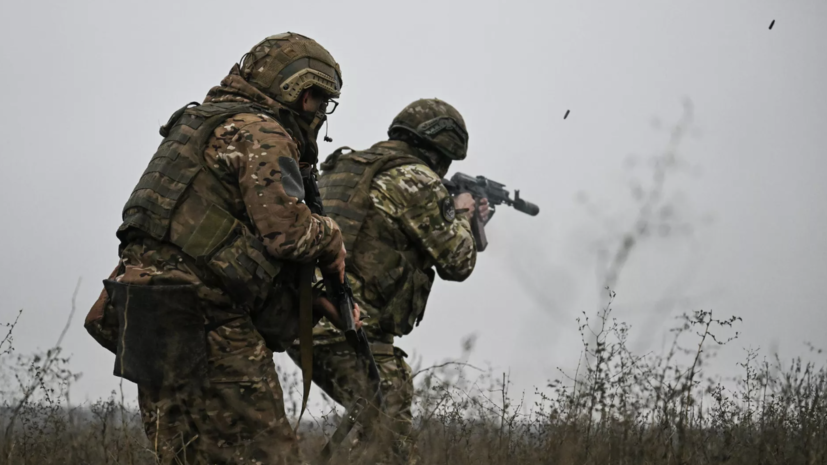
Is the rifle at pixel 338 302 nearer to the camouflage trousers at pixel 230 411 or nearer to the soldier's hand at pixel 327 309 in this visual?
the soldier's hand at pixel 327 309

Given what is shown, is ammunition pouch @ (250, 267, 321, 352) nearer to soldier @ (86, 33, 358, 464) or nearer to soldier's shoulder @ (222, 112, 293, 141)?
soldier @ (86, 33, 358, 464)

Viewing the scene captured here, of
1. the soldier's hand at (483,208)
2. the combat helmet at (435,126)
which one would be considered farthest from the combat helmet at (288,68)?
the soldier's hand at (483,208)

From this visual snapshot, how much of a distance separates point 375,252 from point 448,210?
1.58ft

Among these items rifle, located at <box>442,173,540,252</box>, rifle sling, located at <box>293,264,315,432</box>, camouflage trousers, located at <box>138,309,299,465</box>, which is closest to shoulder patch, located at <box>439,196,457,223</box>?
rifle, located at <box>442,173,540,252</box>

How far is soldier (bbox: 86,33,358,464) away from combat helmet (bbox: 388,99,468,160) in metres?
2.25

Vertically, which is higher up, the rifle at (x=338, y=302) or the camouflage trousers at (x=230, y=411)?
the rifle at (x=338, y=302)

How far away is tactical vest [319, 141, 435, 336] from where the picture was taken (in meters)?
5.09

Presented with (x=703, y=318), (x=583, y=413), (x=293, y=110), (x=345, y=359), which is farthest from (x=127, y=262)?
(x=703, y=318)

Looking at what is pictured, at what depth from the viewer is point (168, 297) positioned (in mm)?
3457

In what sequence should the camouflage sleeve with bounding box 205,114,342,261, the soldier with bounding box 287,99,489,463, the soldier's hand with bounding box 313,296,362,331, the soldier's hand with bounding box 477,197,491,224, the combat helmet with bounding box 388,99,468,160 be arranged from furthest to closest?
the soldier's hand with bounding box 477,197,491,224, the combat helmet with bounding box 388,99,468,160, the soldier with bounding box 287,99,489,463, the soldier's hand with bounding box 313,296,362,331, the camouflage sleeve with bounding box 205,114,342,261

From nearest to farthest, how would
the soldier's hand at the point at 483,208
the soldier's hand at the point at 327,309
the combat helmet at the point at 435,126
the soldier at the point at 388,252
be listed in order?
the soldier's hand at the point at 327,309
the soldier at the point at 388,252
the combat helmet at the point at 435,126
the soldier's hand at the point at 483,208

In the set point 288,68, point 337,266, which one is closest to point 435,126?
point 288,68

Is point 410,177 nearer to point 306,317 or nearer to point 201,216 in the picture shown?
point 306,317

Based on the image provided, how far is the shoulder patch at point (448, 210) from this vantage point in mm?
5242
